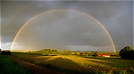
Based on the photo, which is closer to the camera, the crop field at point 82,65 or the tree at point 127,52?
the crop field at point 82,65

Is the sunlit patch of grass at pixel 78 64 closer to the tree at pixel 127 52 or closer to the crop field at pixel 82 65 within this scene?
the crop field at pixel 82 65

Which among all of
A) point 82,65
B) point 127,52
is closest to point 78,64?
point 82,65

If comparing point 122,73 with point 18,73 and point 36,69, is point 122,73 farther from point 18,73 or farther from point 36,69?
point 18,73

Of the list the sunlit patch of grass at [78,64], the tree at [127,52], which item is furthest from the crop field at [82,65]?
the tree at [127,52]

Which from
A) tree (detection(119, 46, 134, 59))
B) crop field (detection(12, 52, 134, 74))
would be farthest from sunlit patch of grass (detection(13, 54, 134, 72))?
tree (detection(119, 46, 134, 59))

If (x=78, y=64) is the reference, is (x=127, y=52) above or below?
above

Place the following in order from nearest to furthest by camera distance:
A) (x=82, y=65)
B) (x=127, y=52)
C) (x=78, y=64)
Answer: (x=82, y=65) < (x=78, y=64) < (x=127, y=52)

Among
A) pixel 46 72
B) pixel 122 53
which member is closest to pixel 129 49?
pixel 122 53

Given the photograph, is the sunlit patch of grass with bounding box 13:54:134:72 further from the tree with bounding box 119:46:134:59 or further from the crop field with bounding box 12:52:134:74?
the tree with bounding box 119:46:134:59

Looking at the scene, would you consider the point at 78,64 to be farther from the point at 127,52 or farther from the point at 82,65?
the point at 127,52

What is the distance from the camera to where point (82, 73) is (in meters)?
21.4

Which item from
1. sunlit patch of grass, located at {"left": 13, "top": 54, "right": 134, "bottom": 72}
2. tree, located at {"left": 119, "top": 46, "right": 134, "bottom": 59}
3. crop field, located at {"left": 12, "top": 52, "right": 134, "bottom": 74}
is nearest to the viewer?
crop field, located at {"left": 12, "top": 52, "right": 134, "bottom": 74}

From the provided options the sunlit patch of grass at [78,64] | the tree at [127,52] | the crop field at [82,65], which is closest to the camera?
the crop field at [82,65]

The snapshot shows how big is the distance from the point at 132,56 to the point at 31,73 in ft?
191
